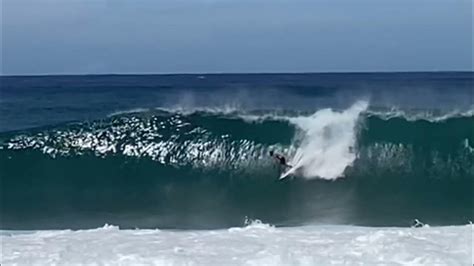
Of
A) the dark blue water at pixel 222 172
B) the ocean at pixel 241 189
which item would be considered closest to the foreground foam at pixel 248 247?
the ocean at pixel 241 189

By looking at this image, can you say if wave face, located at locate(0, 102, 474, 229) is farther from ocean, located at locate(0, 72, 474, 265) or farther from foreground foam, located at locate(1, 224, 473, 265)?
foreground foam, located at locate(1, 224, 473, 265)

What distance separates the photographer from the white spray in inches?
577

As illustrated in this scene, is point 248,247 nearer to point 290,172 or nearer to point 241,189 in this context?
point 241,189

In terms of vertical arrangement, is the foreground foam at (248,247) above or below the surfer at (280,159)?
below

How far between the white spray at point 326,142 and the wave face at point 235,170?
2 cm

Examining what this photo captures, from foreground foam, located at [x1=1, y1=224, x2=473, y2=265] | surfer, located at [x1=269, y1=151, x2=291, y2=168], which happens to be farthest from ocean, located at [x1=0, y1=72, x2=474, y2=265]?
surfer, located at [x1=269, y1=151, x2=291, y2=168]

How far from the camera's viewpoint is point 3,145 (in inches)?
642

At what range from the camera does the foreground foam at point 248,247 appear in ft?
26.6

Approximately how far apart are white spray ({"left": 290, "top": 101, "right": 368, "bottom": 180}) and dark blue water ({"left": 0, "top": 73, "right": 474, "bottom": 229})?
0.25ft

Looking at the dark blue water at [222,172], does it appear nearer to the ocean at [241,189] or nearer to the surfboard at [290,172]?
the ocean at [241,189]

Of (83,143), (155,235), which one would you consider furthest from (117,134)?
(155,235)

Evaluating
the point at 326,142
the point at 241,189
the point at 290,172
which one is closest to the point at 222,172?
the point at 241,189

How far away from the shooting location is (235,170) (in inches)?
567

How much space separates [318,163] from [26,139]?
18.3 ft
